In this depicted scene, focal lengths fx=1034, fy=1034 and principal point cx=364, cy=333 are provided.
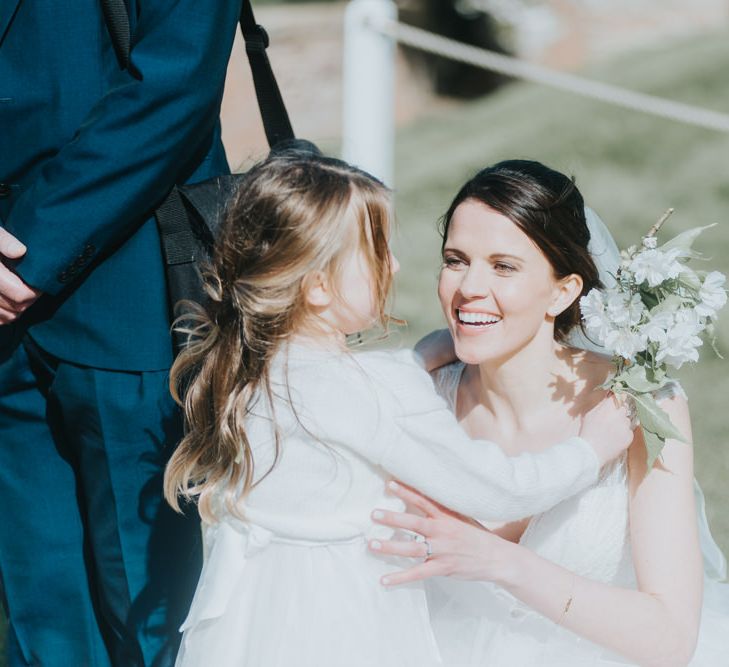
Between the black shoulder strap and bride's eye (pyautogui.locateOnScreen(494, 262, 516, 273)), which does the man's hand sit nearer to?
the black shoulder strap

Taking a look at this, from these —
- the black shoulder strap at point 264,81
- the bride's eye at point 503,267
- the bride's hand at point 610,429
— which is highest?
the black shoulder strap at point 264,81

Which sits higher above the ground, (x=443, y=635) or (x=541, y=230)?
(x=541, y=230)

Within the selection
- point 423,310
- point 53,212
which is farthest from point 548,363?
point 423,310

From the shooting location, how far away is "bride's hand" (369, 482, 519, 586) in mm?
2193

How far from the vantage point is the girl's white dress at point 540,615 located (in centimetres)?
256

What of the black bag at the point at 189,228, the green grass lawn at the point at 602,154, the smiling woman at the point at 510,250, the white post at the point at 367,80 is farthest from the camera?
the green grass lawn at the point at 602,154

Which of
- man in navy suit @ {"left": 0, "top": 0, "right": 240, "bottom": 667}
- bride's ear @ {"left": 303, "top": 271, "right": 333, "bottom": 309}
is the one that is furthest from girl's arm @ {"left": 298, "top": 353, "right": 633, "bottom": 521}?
man in navy suit @ {"left": 0, "top": 0, "right": 240, "bottom": 667}

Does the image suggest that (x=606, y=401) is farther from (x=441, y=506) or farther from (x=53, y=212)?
(x=53, y=212)

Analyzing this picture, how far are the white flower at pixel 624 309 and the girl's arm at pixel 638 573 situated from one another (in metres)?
0.27

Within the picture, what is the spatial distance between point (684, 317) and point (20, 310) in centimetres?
148

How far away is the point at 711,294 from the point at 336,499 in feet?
3.09

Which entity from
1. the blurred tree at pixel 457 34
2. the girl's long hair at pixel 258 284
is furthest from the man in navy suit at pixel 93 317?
the blurred tree at pixel 457 34

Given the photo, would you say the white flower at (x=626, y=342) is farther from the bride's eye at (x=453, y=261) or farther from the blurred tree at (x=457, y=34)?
the blurred tree at (x=457, y=34)

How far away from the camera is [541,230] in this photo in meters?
2.52
